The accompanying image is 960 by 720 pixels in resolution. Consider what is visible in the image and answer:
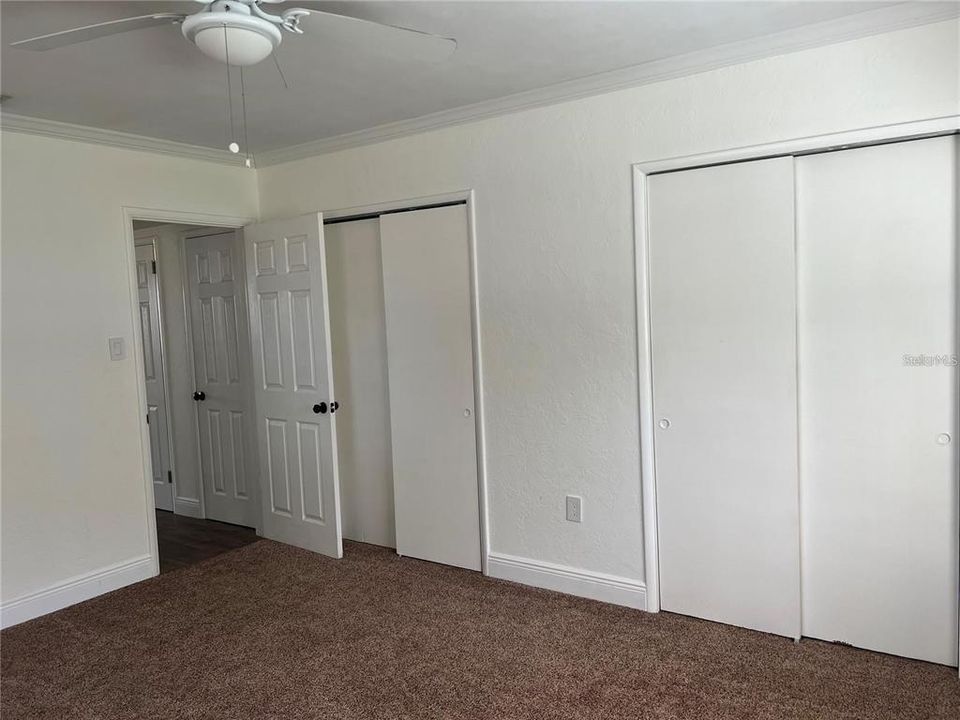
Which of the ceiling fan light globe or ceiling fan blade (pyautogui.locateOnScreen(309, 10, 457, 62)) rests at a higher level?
ceiling fan blade (pyautogui.locateOnScreen(309, 10, 457, 62))

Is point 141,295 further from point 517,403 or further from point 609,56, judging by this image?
point 609,56

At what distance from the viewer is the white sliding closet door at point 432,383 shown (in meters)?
3.66

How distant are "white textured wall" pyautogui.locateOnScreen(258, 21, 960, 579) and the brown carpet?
460mm

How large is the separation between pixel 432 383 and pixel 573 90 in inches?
64.7

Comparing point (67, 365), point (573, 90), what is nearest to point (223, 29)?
point (573, 90)

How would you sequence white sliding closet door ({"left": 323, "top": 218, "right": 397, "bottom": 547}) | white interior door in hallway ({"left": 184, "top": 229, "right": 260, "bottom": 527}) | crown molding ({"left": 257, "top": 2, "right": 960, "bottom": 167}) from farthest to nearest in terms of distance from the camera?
white interior door in hallway ({"left": 184, "top": 229, "right": 260, "bottom": 527}) → white sliding closet door ({"left": 323, "top": 218, "right": 397, "bottom": 547}) → crown molding ({"left": 257, "top": 2, "right": 960, "bottom": 167})

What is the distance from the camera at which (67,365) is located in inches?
136

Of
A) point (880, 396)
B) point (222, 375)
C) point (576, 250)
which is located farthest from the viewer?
point (222, 375)

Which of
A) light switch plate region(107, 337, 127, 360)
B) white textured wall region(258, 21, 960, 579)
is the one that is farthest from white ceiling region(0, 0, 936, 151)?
light switch plate region(107, 337, 127, 360)

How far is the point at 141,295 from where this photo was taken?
16.6 ft

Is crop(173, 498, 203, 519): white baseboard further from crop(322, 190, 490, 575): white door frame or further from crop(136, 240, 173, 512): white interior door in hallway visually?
crop(322, 190, 490, 575): white door frame

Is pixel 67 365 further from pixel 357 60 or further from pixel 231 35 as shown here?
pixel 231 35

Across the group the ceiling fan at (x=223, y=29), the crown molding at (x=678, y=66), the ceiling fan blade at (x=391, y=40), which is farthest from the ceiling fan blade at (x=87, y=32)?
the crown molding at (x=678, y=66)

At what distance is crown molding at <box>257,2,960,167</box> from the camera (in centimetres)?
246
